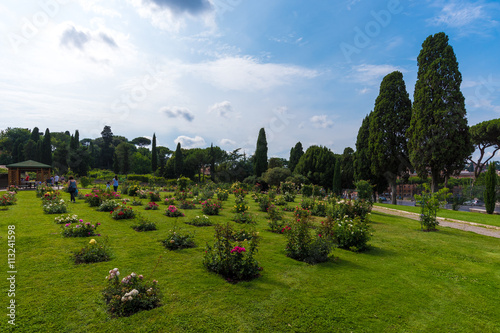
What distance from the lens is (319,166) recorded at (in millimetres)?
36375

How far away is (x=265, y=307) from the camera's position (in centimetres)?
355

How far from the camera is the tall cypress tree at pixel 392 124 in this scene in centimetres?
2245

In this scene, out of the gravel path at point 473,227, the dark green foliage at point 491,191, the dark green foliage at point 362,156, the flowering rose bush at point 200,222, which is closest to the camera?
the flowering rose bush at point 200,222

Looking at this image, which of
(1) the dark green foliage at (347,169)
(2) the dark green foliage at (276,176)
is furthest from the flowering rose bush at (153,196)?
(1) the dark green foliage at (347,169)

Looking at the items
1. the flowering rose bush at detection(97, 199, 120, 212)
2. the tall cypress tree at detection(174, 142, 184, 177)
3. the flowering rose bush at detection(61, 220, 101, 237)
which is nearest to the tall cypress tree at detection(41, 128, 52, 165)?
the tall cypress tree at detection(174, 142, 184, 177)

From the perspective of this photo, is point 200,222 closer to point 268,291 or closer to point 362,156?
point 268,291

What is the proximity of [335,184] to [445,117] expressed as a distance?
1623cm

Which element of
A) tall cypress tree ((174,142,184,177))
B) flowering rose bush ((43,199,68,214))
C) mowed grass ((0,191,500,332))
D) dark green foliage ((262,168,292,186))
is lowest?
mowed grass ((0,191,500,332))

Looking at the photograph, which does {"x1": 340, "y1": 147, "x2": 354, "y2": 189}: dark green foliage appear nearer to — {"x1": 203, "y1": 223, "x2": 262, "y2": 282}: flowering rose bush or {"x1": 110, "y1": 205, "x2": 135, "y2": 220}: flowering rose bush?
{"x1": 110, "y1": 205, "x2": 135, "y2": 220}: flowering rose bush

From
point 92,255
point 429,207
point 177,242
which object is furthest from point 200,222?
point 429,207

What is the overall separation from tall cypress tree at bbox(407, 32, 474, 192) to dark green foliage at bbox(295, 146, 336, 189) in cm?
1661

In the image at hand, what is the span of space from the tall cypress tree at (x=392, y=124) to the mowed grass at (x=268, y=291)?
57.5 ft

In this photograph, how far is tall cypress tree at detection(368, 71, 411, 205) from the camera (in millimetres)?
22453

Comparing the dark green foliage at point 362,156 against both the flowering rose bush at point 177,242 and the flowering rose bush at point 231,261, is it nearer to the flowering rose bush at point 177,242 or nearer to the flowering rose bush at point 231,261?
the flowering rose bush at point 177,242
